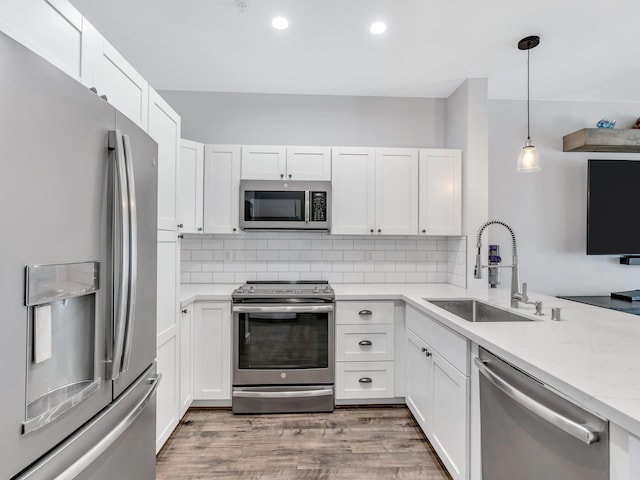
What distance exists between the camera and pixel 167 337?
6.51 ft

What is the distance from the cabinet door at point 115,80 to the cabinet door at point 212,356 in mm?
1446

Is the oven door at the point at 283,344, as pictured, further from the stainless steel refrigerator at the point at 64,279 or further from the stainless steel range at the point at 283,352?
the stainless steel refrigerator at the point at 64,279

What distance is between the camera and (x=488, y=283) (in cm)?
291

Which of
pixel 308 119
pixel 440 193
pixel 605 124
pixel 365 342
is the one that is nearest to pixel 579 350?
pixel 365 342

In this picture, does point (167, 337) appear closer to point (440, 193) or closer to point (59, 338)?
point (59, 338)

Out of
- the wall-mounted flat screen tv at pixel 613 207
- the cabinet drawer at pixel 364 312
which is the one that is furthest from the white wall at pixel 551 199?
the cabinet drawer at pixel 364 312

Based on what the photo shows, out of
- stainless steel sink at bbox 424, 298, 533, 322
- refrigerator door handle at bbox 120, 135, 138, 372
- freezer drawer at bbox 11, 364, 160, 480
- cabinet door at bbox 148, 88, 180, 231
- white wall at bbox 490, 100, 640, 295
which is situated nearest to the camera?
freezer drawer at bbox 11, 364, 160, 480

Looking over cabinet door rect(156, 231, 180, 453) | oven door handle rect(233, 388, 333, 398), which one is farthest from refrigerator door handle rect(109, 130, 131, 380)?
oven door handle rect(233, 388, 333, 398)

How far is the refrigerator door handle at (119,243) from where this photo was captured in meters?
1.00

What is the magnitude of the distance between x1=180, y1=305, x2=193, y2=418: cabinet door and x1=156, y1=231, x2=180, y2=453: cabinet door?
0.10m

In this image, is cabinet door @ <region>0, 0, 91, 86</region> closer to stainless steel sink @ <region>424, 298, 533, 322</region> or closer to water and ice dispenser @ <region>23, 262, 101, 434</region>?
water and ice dispenser @ <region>23, 262, 101, 434</region>

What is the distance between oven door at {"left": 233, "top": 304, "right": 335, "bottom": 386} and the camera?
98.8 inches

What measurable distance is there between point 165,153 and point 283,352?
1598mm

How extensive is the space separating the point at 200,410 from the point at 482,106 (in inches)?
132
